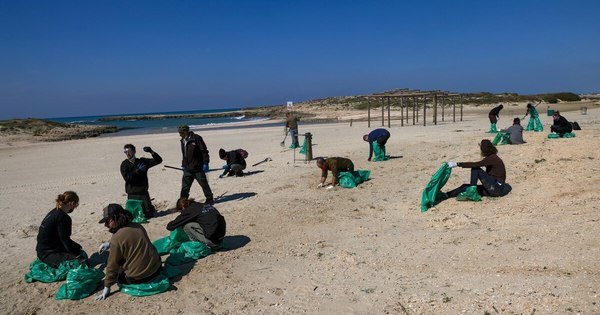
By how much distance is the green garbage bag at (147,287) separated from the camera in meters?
4.95

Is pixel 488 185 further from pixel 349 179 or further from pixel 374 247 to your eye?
pixel 349 179

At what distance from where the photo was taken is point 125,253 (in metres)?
4.93

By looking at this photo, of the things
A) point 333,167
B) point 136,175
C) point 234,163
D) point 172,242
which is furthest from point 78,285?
point 234,163

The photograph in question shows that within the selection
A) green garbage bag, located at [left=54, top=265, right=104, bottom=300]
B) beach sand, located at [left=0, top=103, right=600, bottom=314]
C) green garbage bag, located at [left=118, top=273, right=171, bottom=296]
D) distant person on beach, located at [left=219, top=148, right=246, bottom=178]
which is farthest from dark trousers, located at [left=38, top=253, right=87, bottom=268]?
distant person on beach, located at [left=219, top=148, right=246, bottom=178]

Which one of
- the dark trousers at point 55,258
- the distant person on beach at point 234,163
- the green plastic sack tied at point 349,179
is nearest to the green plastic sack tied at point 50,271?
the dark trousers at point 55,258

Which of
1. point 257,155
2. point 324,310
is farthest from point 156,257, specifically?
point 257,155

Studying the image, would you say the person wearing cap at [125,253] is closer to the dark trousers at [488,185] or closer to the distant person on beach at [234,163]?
the dark trousers at [488,185]

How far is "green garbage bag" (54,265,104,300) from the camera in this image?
4.98 metres

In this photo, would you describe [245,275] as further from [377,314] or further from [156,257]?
[377,314]

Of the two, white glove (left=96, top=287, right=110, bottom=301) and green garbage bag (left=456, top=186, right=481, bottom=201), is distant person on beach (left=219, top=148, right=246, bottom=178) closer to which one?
green garbage bag (left=456, top=186, right=481, bottom=201)

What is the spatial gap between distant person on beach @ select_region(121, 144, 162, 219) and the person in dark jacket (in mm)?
2126

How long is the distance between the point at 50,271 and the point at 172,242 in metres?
1.50

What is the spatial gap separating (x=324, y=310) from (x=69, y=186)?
985 centimetres

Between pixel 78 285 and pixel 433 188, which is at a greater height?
pixel 433 188
